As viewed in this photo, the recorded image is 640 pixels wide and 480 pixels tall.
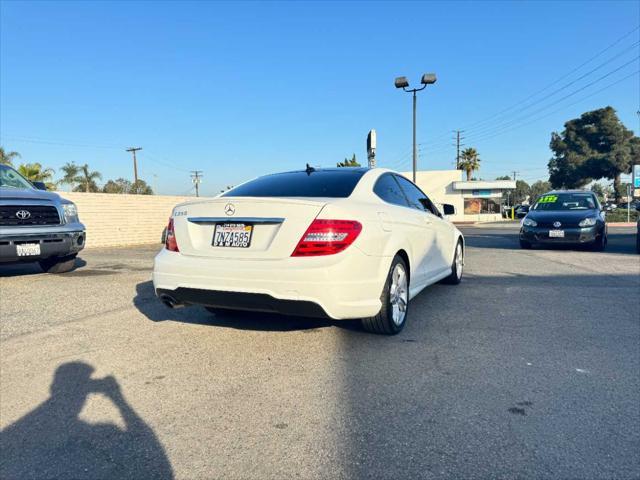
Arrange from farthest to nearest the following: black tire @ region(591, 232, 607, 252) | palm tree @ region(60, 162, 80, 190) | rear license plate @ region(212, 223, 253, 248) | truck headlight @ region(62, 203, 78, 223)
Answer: palm tree @ region(60, 162, 80, 190) → black tire @ region(591, 232, 607, 252) → truck headlight @ region(62, 203, 78, 223) → rear license plate @ region(212, 223, 253, 248)

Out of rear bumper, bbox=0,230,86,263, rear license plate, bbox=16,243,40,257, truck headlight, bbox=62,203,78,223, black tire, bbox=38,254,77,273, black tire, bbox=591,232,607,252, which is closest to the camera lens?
rear bumper, bbox=0,230,86,263

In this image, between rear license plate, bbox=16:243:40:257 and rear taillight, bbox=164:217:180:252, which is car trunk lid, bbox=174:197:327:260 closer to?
rear taillight, bbox=164:217:180:252

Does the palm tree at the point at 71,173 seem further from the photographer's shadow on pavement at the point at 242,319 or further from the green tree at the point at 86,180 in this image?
the photographer's shadow on pavement at the point at 242,319

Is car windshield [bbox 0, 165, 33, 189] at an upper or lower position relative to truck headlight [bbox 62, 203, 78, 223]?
upper

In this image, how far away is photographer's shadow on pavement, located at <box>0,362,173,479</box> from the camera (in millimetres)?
2068

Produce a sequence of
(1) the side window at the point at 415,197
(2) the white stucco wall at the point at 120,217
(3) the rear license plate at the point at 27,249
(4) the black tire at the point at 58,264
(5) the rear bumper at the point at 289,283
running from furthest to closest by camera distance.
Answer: (2) the white stucco wall at the point at 120,217, (4) the black tire at the point at 58,264, (3) the rear license plate at the point at 27,249, (1) the side window at the point at 415,197, (5) the rear bumper at the point at 289,283

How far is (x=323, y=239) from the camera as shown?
327 cm

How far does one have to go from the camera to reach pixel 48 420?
→ 2.56 m

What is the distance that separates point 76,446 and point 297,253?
5.66 ft

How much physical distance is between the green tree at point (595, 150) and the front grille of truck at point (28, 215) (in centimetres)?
6119

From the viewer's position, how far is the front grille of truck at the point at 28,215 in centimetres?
616

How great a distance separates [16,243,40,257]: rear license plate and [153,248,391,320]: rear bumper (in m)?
3.81

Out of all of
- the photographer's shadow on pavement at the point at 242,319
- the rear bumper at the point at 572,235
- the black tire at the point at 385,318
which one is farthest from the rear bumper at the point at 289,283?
the rear bumper at the point at 572,235

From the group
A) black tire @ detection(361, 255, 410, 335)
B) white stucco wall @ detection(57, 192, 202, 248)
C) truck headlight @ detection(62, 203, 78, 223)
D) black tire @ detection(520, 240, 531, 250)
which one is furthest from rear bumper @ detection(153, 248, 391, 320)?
white stucco wall @ detection(57, 192, 202, 248)
